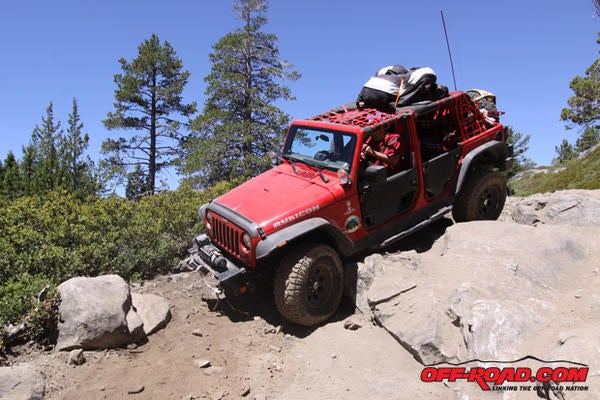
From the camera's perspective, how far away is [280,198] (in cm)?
582

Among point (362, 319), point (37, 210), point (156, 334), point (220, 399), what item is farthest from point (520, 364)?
point (37, 210)

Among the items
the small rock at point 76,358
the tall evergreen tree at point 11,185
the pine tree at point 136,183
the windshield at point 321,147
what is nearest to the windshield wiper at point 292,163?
the windshield at point 321,147

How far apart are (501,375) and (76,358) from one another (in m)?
4.17

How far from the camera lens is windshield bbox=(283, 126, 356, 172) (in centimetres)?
612

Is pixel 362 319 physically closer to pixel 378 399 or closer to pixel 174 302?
pixel 378 399

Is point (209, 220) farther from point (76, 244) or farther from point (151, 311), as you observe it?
point (76, 244)

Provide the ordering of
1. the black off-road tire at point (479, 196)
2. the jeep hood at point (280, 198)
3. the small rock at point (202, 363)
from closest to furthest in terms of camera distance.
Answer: the small rock at point (202, 363)
the jeep hood at point (280, 198)
the black off-road tire at point (479, 196)

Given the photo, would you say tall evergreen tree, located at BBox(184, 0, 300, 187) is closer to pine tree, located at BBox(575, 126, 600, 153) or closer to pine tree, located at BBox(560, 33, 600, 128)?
pine tree, located at BBox(560, 33, 600, 128)

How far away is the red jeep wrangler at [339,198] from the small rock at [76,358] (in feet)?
5.47

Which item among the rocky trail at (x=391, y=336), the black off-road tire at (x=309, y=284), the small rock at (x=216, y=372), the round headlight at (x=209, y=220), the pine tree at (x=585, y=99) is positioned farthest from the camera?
the pine tree at (x=585, y=99)

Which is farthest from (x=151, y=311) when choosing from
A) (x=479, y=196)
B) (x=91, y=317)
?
(x=479, y=196)

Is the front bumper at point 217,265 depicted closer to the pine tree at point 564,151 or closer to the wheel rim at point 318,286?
the wheel rim at point 318,286

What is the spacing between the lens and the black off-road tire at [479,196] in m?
7.28

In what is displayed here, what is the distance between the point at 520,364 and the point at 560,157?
5112 cm
